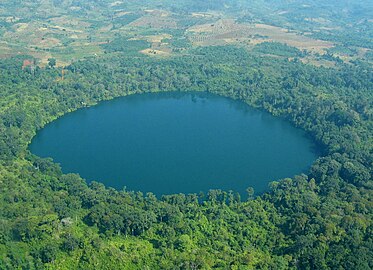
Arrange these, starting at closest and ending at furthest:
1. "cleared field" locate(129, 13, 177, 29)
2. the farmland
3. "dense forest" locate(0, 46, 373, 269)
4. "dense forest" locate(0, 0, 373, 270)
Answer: "dense forest" locate(0, 46, 373, 269)
"dense forest" locate(0, 0, 373, 270)
the farmland
"cleared field" locate(129, 13, 177, 29)

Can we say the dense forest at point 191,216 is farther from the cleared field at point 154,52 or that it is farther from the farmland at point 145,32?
the cleared field at point 154,52

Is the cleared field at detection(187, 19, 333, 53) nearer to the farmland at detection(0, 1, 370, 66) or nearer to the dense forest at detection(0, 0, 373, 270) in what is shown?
the farmland at detection(0, 1, 370, 66)

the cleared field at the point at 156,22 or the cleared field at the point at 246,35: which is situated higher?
the cleared field at the point at 156,22

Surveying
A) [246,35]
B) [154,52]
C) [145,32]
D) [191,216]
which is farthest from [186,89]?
[191,216]

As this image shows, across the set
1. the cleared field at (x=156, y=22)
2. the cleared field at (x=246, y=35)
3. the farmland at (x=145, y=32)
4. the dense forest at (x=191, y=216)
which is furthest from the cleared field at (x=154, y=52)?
the dense forest at (x=191, y=216)

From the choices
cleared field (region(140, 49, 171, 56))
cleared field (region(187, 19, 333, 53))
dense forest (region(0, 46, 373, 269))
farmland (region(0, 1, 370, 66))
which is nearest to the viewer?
dense forest (region(0, 46, 373, 269))

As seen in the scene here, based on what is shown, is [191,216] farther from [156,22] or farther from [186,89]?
[156,22]

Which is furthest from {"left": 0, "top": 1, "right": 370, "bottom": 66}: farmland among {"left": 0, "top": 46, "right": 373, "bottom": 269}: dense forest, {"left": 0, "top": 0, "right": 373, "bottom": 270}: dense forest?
{"left": 0, "top": 46, "right": 373, "bottom": 269}: dense forest

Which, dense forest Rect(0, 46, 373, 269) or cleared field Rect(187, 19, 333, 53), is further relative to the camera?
cleared field Rect(187, 19, 333, 53)

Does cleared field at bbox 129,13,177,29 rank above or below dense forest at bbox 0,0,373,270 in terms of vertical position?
above
